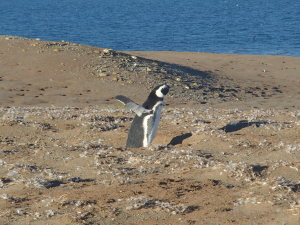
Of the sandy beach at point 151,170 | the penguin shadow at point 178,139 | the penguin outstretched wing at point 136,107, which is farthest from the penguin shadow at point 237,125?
the penguin outstretched wing at point 136,107

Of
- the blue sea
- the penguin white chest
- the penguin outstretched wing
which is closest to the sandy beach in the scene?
the penguin white chest

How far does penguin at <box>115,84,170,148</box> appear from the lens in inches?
475

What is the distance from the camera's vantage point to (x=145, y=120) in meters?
12.4

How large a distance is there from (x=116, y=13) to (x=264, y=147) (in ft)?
276

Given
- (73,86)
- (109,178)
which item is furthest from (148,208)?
(73,86)

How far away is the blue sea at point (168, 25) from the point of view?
55.3 m

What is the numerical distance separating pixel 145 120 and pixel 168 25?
62680 millimetres

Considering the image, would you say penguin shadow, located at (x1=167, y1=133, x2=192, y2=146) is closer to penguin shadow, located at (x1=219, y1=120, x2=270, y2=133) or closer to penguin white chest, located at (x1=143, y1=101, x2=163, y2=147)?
penguin white chest, located at (x1=143, y1=101, x2=163, y2=147)

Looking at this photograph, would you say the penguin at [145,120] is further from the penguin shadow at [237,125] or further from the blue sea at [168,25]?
the blue sea at [168,25]

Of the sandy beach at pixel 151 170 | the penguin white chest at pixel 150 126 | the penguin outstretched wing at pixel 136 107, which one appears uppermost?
the penguin outstretched wing at pixel 136 107

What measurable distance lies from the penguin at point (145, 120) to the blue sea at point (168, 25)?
35.7m

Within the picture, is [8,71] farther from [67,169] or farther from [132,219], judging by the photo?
[132,219]

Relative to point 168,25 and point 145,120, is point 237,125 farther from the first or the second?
point 168,25

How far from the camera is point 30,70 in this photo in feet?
88.9
